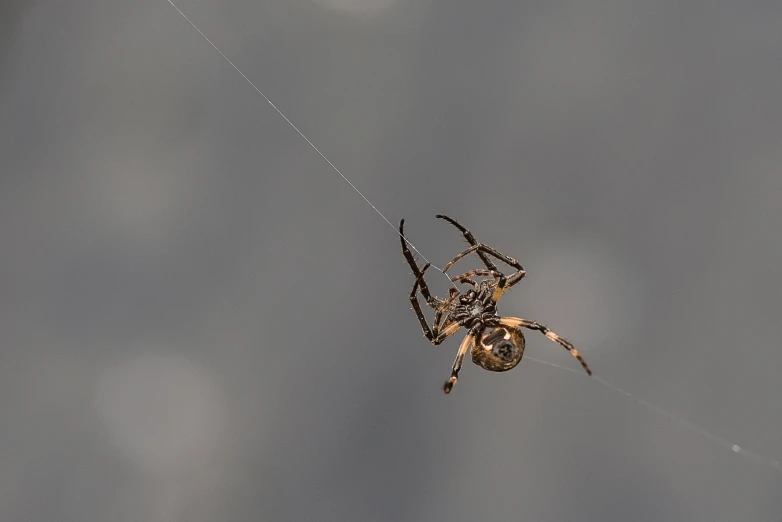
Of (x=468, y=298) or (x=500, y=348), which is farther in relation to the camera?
(x=468, y=298)

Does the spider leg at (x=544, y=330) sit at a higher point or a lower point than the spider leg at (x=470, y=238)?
lower

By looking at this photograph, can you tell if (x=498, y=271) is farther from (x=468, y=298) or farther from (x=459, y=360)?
(x=459, y=360)

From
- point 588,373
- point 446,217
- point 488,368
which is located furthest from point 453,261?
point 588,373

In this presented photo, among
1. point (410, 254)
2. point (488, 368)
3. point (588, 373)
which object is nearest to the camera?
point (588, 373)

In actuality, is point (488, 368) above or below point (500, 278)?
below

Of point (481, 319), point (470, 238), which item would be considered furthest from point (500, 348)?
point (470, 238)

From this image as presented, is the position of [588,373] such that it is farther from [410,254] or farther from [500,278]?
[410,254]

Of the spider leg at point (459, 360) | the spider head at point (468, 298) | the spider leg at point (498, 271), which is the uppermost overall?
the spider leg at point (498, 271)
